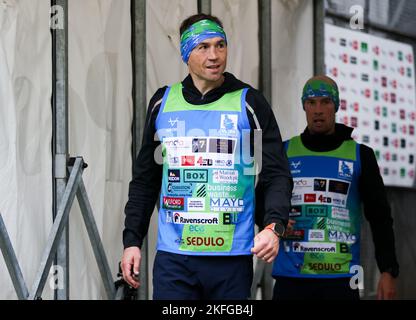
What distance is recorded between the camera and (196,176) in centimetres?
398

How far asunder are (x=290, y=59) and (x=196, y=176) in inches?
120

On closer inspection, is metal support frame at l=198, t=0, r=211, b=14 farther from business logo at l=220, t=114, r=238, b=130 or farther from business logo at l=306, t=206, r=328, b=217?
business logo at l=220, t=114, r=238, b=130

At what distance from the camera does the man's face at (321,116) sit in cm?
521

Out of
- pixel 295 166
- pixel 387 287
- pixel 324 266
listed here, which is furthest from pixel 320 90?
pixel 387 287

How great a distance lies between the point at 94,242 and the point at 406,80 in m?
3.94

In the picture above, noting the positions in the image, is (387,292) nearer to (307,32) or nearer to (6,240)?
(6,240)

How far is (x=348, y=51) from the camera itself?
24.9 feet

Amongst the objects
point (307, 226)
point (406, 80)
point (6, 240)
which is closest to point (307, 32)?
point (406, 80)

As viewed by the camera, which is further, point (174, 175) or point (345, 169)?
point (345, 169)

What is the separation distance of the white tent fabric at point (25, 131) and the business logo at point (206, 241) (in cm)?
106

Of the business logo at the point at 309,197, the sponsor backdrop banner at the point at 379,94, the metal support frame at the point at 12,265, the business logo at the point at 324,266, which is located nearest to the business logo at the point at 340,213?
the business logo at the point at 309,197

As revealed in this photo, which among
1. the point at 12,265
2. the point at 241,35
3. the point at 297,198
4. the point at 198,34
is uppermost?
the point at 241,35

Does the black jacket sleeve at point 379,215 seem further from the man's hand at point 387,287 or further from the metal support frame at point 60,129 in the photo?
the metal support frame at point 60,129

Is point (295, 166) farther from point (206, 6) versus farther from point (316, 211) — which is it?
point (206, 6)
